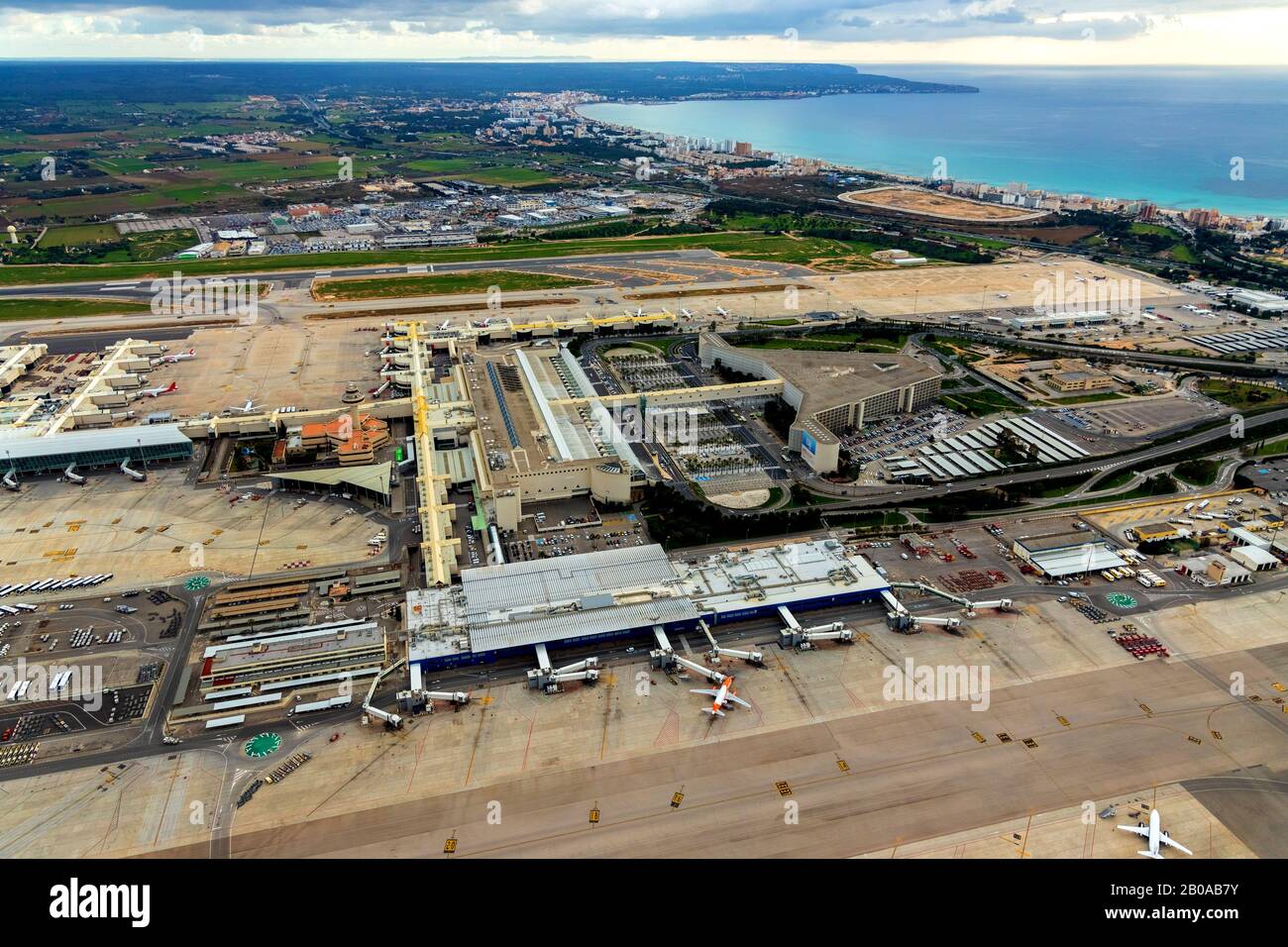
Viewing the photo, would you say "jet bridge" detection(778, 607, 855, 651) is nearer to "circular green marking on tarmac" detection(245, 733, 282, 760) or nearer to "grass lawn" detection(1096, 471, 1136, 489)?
"circular green marking on tarmac" detection(245, 733, 282, 760)

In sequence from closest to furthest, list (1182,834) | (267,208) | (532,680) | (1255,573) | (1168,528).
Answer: (1182,834) < (532,680) < (1255,573) < (1168,528) < (267,208)

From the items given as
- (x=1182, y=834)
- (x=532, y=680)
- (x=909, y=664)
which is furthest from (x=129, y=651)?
(x=1182, y=834)

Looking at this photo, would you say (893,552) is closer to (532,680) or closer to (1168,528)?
(1168,528)

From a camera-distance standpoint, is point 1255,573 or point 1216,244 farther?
point 1216,244

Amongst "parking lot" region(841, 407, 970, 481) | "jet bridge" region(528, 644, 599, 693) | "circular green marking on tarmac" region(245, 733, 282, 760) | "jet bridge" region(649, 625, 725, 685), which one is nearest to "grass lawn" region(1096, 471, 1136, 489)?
"parking lot" region(841, 407, 970, 481)

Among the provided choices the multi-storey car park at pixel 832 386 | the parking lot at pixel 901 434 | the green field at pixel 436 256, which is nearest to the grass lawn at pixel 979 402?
the parking lot at pixel 901 434
